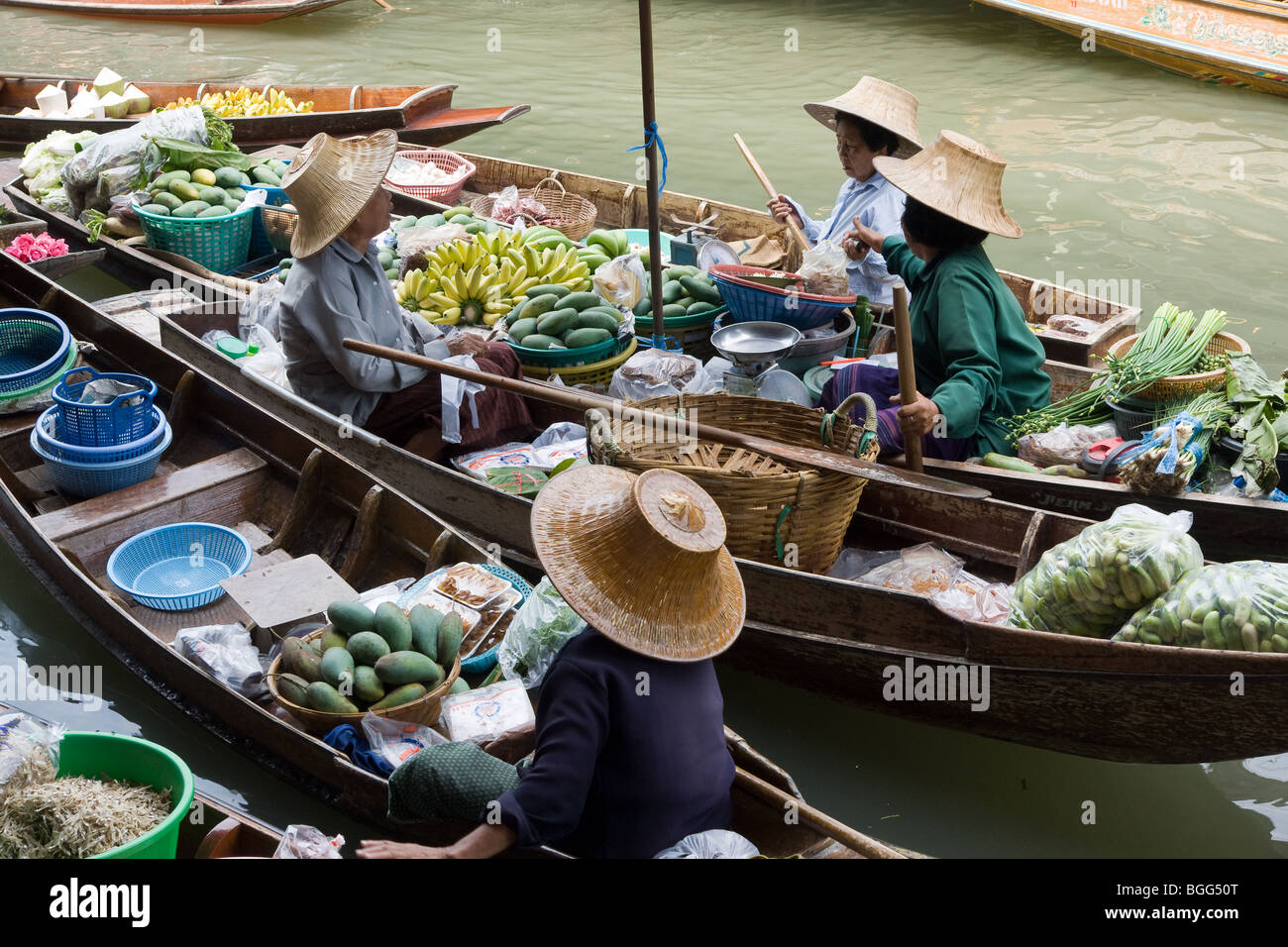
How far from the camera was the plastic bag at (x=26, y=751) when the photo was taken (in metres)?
2.15

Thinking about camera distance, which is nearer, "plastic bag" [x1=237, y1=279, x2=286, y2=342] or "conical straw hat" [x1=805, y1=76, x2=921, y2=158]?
"conical straw hat" [x1=805, y1=76, x2=921, y2=158]

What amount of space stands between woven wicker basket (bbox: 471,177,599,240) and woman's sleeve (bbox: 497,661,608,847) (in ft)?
14.5

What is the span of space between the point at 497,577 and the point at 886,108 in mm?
2608

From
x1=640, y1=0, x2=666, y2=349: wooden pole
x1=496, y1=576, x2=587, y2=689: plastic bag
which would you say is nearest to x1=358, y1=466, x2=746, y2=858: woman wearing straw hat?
x1=496, y1=576, x2=587, y2=689: plastic bag

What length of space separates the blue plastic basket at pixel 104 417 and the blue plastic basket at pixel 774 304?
219 cm

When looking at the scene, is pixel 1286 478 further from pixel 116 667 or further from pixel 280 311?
pixel 116 667

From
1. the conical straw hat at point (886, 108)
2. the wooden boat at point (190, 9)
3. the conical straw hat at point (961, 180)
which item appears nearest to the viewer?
the conical straw hat at point (961, 180)

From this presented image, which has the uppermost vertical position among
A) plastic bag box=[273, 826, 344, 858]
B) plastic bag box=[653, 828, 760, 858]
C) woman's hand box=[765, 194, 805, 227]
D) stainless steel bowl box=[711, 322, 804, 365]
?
woman's hand box=[765, 194, 805, 227]

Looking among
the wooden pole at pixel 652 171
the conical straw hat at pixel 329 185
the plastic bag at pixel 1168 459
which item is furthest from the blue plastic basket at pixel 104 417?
the plastic bag at pixel 1168 459

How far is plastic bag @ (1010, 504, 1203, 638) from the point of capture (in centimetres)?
273

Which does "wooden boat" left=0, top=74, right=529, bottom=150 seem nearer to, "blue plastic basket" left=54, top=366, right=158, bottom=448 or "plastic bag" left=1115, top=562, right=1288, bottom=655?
"blue plastic basket" left=54, top=366, right=158, bottom=448

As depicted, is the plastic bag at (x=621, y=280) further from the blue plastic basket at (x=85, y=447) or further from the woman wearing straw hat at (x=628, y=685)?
the woman wearing straw hat at (x=628, y=685)
